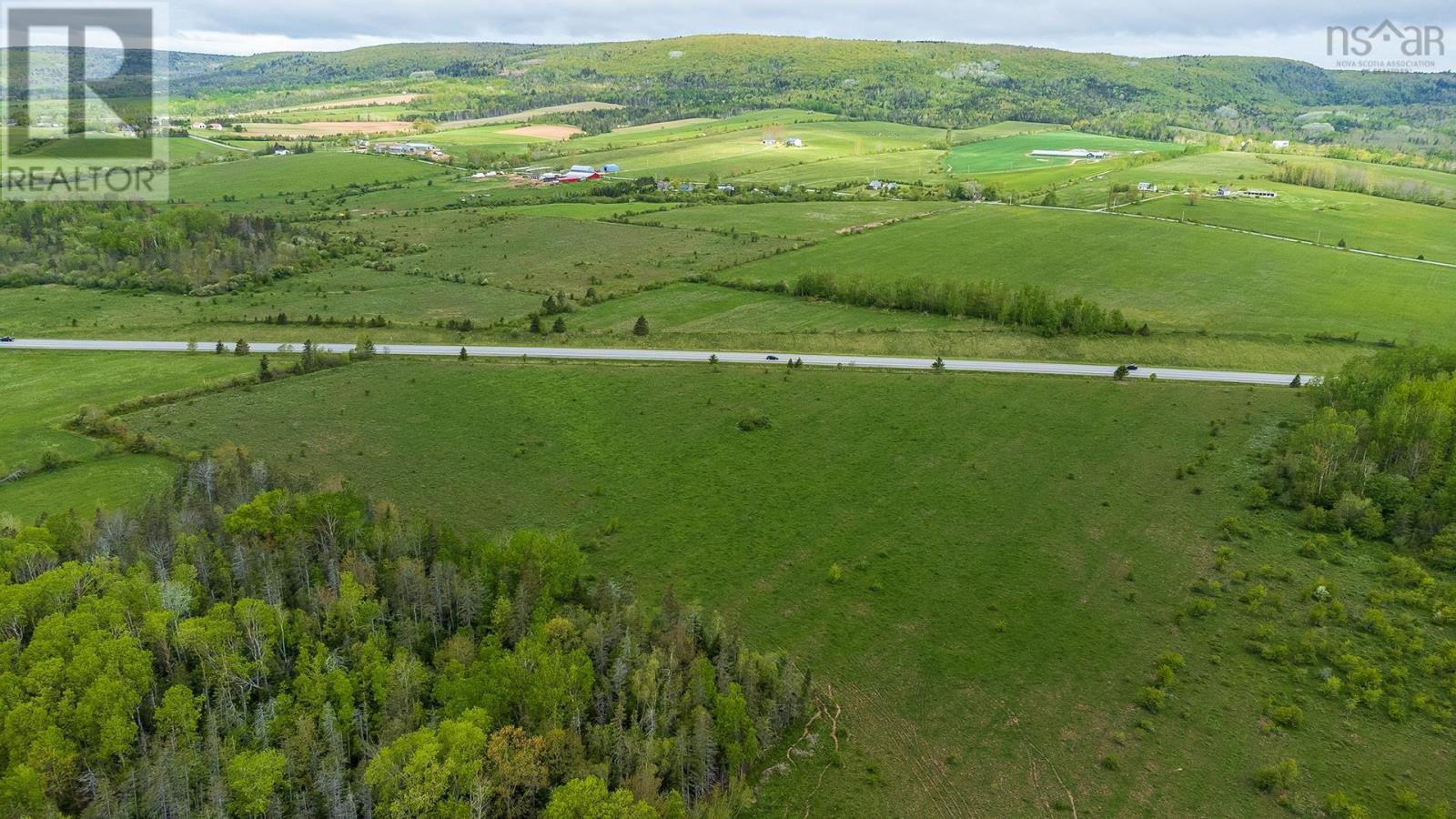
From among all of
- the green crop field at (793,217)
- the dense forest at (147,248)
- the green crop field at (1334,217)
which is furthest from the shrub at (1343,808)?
the green crop field at (1334,217)

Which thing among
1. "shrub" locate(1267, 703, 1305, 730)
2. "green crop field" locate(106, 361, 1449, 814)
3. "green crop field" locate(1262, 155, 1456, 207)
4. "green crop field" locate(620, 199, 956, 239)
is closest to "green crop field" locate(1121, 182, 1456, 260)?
"green crop field" locate(1262, 155, 1456, 207)

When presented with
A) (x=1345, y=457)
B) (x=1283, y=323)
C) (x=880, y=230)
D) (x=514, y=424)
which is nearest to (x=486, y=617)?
(x=514, y=424)

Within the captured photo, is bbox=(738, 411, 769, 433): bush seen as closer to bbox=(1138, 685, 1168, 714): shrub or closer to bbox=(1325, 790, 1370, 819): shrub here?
bbox=(1138, 685, 1168, 714): shrub

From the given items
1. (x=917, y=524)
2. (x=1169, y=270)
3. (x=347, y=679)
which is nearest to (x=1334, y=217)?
(x=1169, y=270)

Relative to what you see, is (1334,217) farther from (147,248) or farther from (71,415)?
(147,248)

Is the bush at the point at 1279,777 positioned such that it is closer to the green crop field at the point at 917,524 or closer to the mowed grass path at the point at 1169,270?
the green crop field at the point at 917,524
